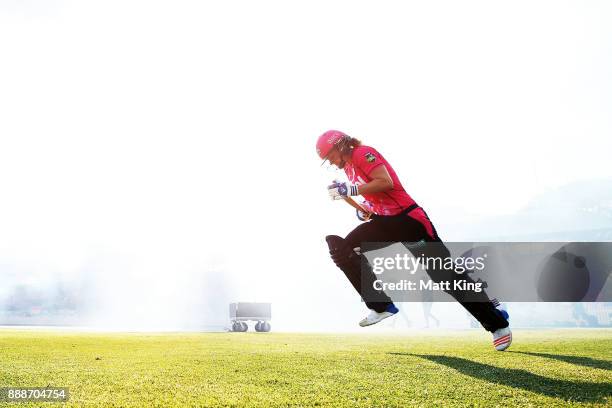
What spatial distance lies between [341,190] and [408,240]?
1.33 m

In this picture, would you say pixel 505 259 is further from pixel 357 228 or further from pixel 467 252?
pixel 357 228

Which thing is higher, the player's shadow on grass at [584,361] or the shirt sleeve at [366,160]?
the shirt sleeve at [366,160]

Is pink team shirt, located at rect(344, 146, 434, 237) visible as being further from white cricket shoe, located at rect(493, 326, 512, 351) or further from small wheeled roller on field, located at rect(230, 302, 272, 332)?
small wheeled roller on field, located at rect(230, 302, 272, 332)

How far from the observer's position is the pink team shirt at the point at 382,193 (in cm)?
802

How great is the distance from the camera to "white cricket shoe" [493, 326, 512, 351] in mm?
8406

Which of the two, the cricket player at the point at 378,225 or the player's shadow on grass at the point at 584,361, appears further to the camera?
the player's shadow on grass at the point at 584,361

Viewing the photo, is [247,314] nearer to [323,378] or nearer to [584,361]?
[584,361]

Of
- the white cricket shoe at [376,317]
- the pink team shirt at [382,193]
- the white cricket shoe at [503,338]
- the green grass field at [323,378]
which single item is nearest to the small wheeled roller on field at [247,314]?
the green grass field at [323,378]

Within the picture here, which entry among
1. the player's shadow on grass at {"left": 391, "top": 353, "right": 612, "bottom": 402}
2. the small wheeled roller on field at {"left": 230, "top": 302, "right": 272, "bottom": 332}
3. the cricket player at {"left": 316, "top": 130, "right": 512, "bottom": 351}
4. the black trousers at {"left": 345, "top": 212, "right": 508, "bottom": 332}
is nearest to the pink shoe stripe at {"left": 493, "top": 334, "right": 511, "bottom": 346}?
the cricket player at {"left": 316, "top": 130, "right": 512, "bottom": 351}

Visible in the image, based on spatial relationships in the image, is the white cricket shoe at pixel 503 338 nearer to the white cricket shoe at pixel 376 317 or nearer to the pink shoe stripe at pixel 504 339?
the pink shoe stripe at pixel 504 339

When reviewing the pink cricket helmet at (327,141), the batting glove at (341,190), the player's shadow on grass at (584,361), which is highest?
the pink cricket helmet at (327,141)

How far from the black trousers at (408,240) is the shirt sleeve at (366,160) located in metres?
0.80

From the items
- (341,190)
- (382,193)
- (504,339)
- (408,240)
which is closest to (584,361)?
(504,339)

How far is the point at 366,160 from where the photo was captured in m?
8.00
